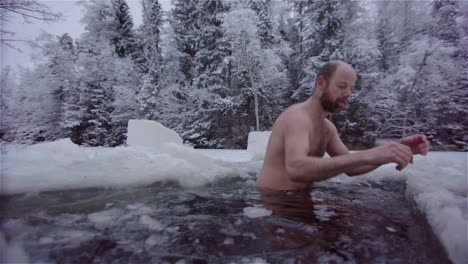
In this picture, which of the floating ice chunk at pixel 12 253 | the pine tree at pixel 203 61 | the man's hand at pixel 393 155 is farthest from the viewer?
the pine tree at pixel 203 61

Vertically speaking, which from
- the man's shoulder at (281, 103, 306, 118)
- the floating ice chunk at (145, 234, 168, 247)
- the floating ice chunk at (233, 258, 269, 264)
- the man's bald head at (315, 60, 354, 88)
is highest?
the man's bald head at (315, 60, 354, 88)

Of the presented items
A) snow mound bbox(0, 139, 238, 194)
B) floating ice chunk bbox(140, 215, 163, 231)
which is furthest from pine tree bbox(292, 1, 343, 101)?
floating ice chunk bbox(140, 215, 163, 231)

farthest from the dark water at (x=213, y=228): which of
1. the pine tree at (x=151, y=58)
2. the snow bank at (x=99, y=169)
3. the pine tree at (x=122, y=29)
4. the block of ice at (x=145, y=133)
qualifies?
the pine tree at (x=122, y=29)

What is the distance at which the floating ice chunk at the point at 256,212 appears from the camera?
146 cm

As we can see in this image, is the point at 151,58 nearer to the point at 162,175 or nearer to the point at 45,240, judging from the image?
the point at 162,175

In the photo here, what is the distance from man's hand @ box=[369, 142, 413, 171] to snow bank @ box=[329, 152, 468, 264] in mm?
338

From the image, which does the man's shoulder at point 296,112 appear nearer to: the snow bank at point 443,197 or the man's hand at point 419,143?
the man's hand at point 419,143

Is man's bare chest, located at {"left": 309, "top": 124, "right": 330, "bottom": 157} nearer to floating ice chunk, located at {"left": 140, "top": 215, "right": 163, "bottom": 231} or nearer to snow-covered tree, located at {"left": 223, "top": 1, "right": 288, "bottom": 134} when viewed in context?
floating ice chunk, located at {"left": 140, "top": 215, "right": 163, "bottom": 231}

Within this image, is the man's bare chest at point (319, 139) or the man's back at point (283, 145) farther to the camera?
the man's bare chest at point (319, 139)

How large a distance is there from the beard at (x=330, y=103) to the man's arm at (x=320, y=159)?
0.72 ft

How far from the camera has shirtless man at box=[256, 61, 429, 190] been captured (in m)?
1.14

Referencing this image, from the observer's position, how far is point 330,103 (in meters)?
1.54

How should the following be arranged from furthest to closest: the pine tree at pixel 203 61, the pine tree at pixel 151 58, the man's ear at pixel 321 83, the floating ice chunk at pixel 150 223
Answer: the pine tree at pixel 151 58 → the pine tree at pixel 203 61 → the man's ear at pixel 321 83 → the floating ice chunk at pixel 150 223

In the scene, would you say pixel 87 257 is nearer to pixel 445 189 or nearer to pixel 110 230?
pixel 110 230
